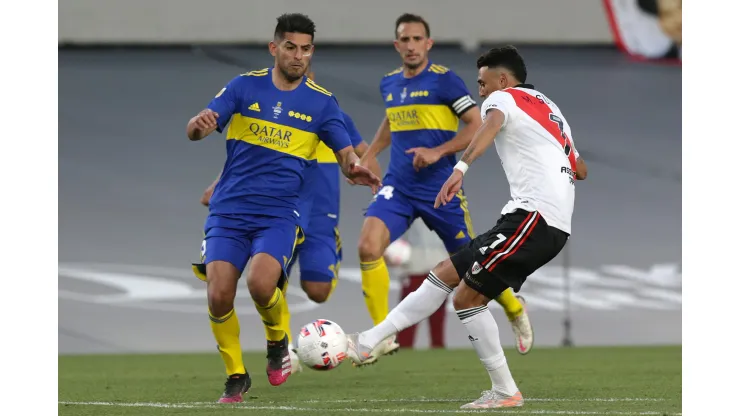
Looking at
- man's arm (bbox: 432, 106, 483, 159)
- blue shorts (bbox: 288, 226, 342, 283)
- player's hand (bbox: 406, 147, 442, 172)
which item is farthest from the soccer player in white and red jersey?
blue shorts (bbox: 288, 226, 342, 283)

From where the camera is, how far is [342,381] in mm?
7098

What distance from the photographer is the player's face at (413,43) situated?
7.57 metres

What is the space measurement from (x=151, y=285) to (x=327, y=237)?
510 cm

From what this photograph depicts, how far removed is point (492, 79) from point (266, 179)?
1262mm

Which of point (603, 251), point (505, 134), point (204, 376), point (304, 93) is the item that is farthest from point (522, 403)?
point (603, 251)

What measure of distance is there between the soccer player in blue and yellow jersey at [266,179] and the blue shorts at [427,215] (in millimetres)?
1647

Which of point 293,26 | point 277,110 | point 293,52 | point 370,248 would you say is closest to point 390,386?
point 370,248

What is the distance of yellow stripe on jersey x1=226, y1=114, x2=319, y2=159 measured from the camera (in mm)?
5844

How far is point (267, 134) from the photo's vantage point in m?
5.85

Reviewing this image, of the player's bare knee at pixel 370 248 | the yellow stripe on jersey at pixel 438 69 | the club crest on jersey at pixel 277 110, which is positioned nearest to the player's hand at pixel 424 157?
the player's bare knee at pixel 370 248

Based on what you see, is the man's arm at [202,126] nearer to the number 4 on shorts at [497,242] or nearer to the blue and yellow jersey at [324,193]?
the number 4 on shorts at [497,242]

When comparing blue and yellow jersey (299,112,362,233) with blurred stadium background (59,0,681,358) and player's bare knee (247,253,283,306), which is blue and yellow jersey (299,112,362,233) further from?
blurred stadium background (59,0,681,358)

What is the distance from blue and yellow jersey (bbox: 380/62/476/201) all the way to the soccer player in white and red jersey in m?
2.26

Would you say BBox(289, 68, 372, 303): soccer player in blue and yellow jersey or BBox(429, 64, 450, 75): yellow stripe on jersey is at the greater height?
BBox(429, 64, 450, 75): yellow stripe on jersey
